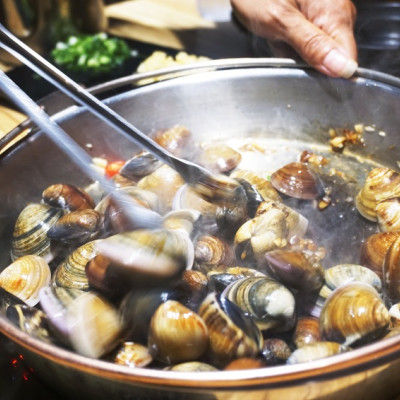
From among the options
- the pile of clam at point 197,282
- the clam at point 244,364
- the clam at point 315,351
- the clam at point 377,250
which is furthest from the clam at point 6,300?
the clam at point 377,250

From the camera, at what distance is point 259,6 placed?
5.94 feet

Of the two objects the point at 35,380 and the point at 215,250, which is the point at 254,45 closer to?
the point at 215,250

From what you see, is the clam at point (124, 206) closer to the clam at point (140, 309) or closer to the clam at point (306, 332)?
the clam at point (140, 309)

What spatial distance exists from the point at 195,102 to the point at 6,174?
738 mm

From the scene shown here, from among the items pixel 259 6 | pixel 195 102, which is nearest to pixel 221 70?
pixel 195 102

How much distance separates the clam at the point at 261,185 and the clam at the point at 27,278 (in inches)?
25.0

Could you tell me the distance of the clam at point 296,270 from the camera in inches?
40.8

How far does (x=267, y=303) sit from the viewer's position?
3.19 ft

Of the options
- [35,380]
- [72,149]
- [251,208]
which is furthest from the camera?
[251,208]

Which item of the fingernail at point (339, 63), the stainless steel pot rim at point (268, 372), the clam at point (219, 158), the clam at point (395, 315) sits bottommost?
the clam at point (395, 315)

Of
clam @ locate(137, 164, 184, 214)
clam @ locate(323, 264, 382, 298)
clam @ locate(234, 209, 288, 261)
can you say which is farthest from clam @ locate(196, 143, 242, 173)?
clam @ locate(323, 264, 382, 298)

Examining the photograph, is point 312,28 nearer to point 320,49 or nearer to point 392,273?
point 320,49

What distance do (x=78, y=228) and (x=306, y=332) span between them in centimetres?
61

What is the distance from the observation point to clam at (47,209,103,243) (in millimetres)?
1228
